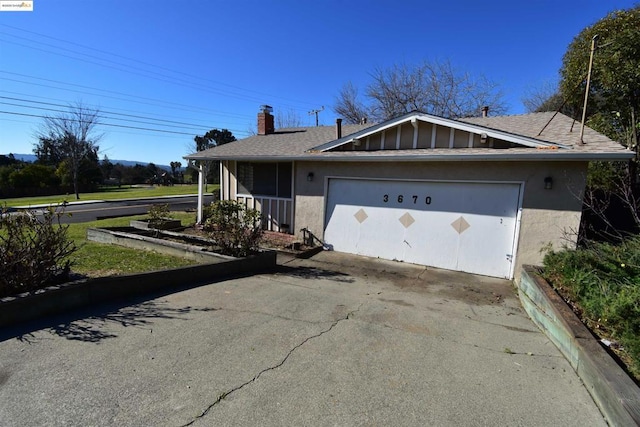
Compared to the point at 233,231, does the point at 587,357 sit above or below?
below

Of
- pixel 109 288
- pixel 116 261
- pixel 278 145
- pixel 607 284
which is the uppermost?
pixel 278 145

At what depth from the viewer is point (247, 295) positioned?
17.9 feet

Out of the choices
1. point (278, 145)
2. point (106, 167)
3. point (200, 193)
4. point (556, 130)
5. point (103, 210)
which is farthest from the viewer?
point (106, 167)

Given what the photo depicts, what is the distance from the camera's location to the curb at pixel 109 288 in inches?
153

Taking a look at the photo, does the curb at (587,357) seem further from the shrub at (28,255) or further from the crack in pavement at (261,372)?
the shrub at (28,255)

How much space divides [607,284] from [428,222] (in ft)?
13.2

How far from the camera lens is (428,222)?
804 cm

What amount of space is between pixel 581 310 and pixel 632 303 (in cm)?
81

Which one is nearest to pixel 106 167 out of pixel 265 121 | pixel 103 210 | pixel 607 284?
pixel 103 210

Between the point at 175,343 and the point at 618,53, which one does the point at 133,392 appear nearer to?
the point at 175,343

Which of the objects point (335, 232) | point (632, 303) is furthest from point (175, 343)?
point (335, 232)

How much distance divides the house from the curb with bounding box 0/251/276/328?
341 centimetres

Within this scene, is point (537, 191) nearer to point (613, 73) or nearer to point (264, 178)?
point (613, 73)

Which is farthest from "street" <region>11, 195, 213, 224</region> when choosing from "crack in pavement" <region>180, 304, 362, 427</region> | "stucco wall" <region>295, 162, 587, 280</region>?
"stucco wall" <region>295, 162, 587, 280</region>
